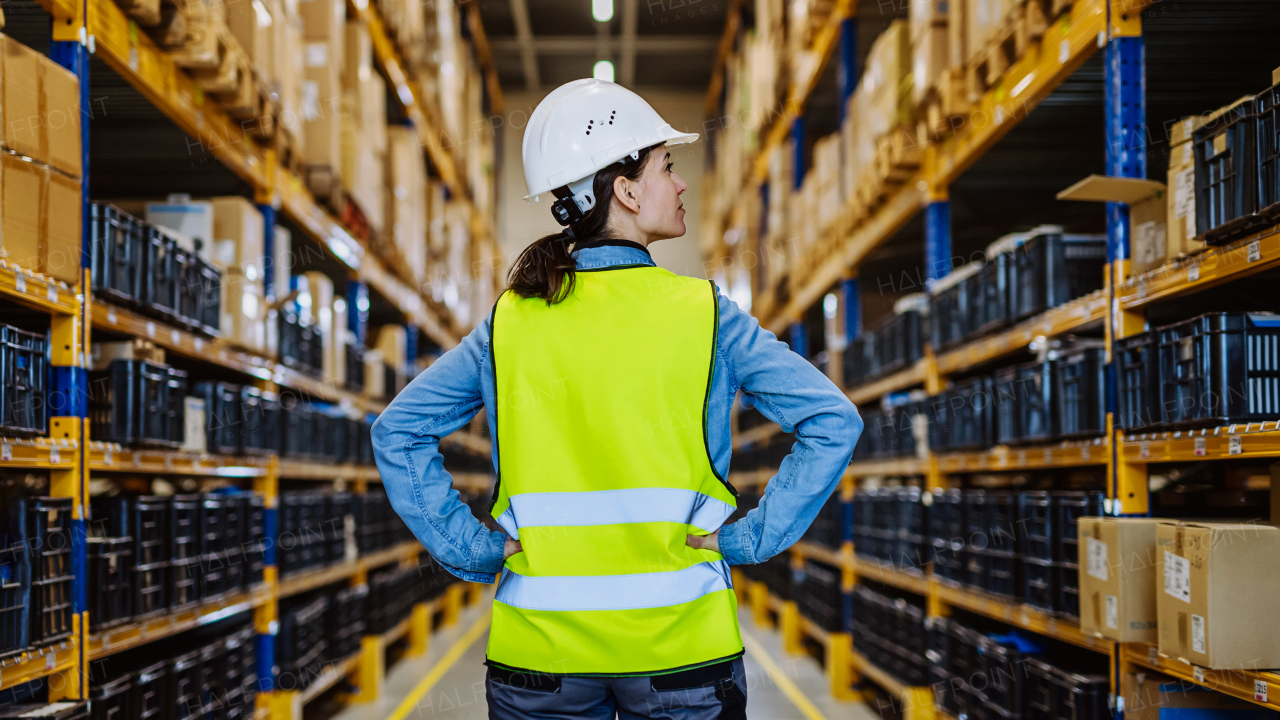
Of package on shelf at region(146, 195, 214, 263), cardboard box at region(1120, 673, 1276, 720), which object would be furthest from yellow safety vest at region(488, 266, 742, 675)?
package on shelf at region(146, 195, 214, 263)

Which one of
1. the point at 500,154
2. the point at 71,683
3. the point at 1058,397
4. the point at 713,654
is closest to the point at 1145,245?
the point at 1058,397

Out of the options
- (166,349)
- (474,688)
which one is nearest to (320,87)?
(166,349)

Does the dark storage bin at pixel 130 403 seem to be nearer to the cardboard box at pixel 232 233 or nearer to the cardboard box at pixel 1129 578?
the cardboard box at pixel 232 233

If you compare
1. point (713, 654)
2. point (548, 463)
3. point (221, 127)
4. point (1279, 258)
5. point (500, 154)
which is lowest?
point (713, 654)

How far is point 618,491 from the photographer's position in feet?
5.75

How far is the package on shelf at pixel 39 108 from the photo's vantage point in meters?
2.92

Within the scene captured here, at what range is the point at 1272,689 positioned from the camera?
254 cm

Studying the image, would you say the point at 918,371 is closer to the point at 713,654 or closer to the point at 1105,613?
the point at 1105,613

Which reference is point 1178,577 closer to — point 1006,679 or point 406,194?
point 1006,679

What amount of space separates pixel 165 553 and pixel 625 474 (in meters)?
3.04

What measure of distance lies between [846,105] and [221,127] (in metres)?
4.49

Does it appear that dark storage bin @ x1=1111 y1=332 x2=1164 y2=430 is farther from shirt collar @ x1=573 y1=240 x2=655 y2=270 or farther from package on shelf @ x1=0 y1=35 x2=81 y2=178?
package on shelf @ x1=0 y1=35 x2=81 y2=178

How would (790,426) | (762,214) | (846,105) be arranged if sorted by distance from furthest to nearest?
1. (762,214)
2. (846,105)
3. (790,426)

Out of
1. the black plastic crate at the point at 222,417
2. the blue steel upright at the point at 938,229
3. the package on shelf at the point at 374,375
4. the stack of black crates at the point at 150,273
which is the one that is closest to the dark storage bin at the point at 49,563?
the stack of black crates at the point at 150,273
